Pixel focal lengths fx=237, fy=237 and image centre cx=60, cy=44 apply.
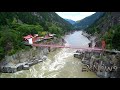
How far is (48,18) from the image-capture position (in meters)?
16.3

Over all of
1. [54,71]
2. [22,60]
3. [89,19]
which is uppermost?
[89,19]

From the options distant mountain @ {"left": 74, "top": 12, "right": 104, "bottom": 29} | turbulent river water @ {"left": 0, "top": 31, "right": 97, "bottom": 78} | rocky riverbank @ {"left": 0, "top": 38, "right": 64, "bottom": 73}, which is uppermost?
distant mountain @ {"left": 74, "top": 12, "right": 104, "bottom": 29}

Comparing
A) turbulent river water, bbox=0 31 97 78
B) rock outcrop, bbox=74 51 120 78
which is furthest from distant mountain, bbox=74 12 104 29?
rock outcrop, bbox=74 51 120 78

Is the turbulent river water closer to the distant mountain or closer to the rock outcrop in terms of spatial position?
the rock outcrop

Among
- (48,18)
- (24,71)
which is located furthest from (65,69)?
(48,18)

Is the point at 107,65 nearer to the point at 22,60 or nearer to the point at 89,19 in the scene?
the point at 22,60

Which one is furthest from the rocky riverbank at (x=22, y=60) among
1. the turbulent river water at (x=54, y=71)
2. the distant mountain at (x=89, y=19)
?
the distant mountain at (x=89, y=19)

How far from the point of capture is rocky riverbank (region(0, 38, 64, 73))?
6.59 m

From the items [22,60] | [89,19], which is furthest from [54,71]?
[89,19]

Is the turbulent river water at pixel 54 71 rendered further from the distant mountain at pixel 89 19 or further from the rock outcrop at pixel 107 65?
the distant mountain at pixel 89 19

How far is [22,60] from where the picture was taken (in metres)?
7.31

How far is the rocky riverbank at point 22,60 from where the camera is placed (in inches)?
259
